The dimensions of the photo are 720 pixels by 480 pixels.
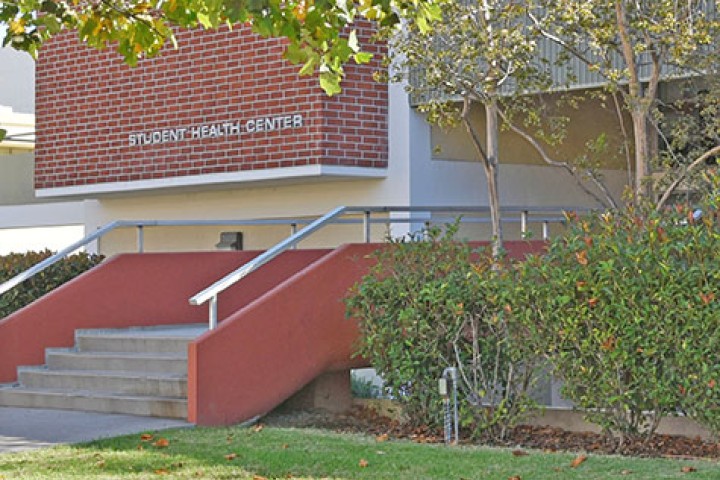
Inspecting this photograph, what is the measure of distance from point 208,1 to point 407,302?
14.0 ft

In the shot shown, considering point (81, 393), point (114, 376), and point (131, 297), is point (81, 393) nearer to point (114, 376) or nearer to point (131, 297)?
point (114, 376)

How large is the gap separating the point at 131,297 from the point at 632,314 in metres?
6.91

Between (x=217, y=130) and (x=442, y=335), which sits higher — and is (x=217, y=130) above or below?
above

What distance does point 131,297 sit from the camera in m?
15.7

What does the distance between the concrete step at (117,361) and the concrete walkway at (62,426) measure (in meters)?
0.85

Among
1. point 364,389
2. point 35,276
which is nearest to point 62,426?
point 364,389

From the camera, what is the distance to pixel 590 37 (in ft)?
46.9

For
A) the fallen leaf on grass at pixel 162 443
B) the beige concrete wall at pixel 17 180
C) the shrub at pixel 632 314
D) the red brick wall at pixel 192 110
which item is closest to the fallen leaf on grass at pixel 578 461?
the shrub at pixel 632 314

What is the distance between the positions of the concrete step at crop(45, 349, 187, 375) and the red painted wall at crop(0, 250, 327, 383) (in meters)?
0.25

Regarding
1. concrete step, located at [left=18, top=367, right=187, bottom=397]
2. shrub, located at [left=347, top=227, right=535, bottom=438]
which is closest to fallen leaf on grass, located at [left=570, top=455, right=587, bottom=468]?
shrub, located at [left=347, top=227, right=535, bottom=438]

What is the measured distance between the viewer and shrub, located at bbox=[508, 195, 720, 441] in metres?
10.2

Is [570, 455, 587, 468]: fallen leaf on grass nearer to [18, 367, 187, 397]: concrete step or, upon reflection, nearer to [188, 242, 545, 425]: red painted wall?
[188, 242, 545, 425]: red painted wall

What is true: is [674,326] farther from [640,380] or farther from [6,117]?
[6,117]

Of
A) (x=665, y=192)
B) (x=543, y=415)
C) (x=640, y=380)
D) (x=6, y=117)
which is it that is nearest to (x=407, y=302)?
(x=543, y=415)
